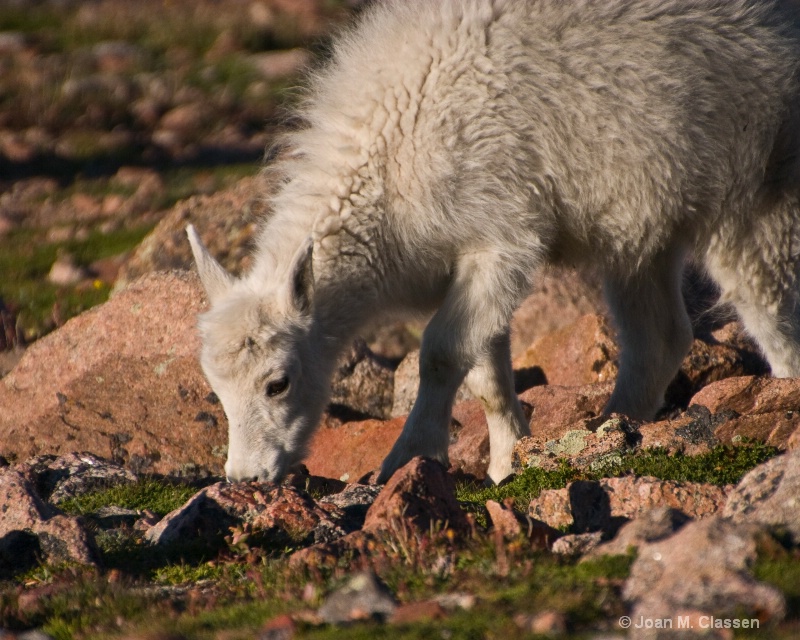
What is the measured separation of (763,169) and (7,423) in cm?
633

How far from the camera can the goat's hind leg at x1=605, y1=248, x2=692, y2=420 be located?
8.41 metres

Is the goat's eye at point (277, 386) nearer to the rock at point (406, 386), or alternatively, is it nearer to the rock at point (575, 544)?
the rock at point (575, 544)

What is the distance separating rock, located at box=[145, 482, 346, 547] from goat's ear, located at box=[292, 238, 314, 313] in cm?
115

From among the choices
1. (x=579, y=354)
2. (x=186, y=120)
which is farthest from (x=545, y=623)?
(x=186, y=120)

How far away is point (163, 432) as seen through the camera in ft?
29.4

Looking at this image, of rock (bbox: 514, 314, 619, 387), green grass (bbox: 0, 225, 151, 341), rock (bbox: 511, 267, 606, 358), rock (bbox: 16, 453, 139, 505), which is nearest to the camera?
rock (bbox: 16, 453, 139, 505)

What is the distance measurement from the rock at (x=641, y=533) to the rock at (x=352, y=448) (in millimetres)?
3949

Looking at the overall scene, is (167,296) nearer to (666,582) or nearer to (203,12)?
(666,582)

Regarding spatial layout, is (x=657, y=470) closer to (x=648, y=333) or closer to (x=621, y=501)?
(x=621, y=501)

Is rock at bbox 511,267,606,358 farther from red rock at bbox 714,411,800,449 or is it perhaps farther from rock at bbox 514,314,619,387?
red rock at bbox 714,411,800,449

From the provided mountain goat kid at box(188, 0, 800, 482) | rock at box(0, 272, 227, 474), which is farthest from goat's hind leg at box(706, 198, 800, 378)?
rock at box(0, 272, 227, 474)

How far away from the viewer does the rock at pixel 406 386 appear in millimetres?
9445

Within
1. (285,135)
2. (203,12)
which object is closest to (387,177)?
(285,135)

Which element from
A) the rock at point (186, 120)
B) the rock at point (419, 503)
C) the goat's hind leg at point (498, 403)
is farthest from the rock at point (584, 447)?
the rock at point (186, 120)
